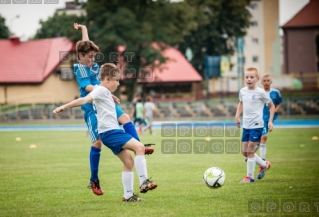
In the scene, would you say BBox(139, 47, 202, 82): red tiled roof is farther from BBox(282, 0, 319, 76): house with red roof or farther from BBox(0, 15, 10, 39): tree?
BBox(282, 0, 319, 76): house with red roof

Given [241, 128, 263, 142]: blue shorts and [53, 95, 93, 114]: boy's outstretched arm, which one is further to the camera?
[241, 128, 263, 142]: blue shorts

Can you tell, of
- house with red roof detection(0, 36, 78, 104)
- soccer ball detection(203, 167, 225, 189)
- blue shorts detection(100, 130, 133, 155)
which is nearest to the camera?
blue shorts detection(100, 130, 133, 155)

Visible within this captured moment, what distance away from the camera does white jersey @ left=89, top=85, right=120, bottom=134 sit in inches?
335

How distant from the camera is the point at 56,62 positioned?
56.0 m

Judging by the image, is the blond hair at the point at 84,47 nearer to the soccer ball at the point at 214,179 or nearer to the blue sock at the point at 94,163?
the blue sock at the point at 94,163

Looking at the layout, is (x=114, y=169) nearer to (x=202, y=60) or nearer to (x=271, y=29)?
(x=202, y=60)

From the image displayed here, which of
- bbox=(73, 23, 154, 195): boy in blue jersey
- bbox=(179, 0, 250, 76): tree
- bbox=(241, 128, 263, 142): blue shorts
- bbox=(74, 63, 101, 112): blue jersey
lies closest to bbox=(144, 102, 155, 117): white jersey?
bbox=(241, 128, 263, 142): blue shorts

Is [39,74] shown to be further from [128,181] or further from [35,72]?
[128,181]

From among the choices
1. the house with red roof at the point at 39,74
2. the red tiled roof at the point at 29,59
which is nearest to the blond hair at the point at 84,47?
the house with red roof at the point at 39,74

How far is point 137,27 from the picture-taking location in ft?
169

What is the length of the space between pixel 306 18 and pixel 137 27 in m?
34.1

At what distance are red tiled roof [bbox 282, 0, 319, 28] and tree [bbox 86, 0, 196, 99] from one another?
27.1m

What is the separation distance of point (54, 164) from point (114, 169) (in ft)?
6.48

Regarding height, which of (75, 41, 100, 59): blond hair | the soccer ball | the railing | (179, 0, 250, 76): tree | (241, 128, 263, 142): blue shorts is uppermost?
(179, 0, 250, 76): tree
